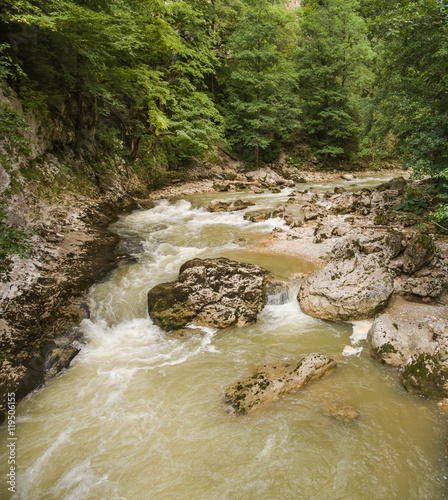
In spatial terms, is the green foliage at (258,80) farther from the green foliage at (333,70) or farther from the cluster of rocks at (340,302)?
the cluster of rocks at (340,302)

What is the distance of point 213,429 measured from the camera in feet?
12.8

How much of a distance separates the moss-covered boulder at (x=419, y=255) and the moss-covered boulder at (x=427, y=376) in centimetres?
280

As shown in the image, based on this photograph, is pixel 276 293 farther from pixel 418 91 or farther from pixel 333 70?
pixel 333 70

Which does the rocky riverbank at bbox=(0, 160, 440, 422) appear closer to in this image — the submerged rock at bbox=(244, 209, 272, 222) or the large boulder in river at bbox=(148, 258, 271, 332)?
the submerged rock at bbox=(244, 209, 272, 222)

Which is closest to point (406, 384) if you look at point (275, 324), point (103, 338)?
point (275, 324)

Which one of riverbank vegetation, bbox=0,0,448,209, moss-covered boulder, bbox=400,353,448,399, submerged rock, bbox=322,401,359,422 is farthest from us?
riverbank vegetation, bbox=0,0,448,209

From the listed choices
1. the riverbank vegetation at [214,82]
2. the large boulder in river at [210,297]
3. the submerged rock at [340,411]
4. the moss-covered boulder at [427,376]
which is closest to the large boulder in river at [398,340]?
the moss-covered boulder at [427,376]

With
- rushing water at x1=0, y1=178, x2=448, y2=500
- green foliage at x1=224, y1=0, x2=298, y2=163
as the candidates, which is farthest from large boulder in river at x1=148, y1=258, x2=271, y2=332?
green foliage at x1=224, y1=0, x2=298, y2=163

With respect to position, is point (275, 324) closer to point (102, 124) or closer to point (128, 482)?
point (128, 482)

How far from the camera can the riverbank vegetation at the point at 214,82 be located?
24.8ft

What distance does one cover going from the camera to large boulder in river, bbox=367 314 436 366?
15.5 feet

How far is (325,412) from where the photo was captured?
3986 mm

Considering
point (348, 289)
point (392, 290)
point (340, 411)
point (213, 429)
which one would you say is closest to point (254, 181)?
point (348, 289)

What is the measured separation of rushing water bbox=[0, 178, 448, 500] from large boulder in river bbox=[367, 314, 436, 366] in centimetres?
26
